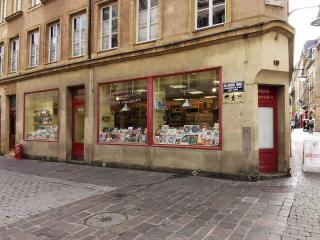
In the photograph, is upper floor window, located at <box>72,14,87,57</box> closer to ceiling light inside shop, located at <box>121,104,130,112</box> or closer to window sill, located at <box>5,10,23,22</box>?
ceiling light inside shop, located at <box>121,104,130,112</box>

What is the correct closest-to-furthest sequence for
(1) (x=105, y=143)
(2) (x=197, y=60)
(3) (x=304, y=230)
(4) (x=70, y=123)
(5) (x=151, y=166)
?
(3) (x=304, y=230)
(2) (x=197, y=60)
(5) (x=151, y=166)
(1) (x=105, y=143)
(4) (x=70, y=123)

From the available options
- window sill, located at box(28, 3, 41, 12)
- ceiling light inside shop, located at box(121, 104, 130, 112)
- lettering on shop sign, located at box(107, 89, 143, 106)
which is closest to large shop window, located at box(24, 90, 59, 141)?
lettering on shop sign, located at box(107, 89, 143, 106)

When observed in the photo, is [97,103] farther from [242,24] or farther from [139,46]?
[242,24]

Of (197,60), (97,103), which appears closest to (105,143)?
(97,103)

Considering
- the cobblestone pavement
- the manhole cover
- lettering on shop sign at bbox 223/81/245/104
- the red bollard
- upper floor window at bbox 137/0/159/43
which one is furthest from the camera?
the red bollard

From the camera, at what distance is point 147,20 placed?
36.5ft

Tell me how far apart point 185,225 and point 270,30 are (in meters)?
6.21

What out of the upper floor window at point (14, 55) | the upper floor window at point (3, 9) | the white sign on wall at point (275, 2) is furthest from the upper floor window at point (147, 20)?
the upper floor window at point (3, 9)

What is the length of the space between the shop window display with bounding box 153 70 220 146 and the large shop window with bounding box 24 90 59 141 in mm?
5946

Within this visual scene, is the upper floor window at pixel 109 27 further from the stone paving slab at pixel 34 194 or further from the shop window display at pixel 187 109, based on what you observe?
the stone paving slab at pixel 34 194

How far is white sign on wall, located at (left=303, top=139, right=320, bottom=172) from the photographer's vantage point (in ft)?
32.2

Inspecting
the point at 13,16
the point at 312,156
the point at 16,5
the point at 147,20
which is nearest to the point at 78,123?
the point at 147,20

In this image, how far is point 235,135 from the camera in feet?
28.7

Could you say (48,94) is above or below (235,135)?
above
